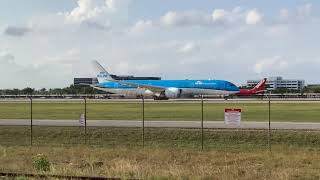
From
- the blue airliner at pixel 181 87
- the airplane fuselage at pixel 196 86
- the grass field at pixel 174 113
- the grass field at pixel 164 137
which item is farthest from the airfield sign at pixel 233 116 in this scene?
the airplane fuselage at pixel 196 86

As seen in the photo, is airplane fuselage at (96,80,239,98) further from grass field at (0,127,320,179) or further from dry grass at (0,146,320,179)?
dry grass at (0,146,320,179)

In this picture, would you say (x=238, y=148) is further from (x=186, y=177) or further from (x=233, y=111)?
(x=186, y=177)

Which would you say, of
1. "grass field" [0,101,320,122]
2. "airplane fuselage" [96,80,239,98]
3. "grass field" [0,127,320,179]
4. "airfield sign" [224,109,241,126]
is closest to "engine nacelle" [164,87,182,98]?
"airplane fuselage" [96,80,239,98]

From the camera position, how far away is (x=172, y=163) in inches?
723

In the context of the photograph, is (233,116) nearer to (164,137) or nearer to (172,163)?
(172,163)

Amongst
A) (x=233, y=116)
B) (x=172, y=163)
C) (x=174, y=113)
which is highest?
(x=233, y=116)

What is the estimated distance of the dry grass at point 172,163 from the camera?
50.6 ft

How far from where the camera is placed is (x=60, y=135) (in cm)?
3005

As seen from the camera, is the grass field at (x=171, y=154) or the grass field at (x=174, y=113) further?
the grass field at (x=174, y=113)

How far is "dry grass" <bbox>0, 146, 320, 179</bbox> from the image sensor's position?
→ 1541 centimetres

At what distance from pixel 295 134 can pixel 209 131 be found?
4.22 meters

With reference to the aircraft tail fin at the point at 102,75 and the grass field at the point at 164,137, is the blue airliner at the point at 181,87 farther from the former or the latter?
the grass field at the point at 164,137

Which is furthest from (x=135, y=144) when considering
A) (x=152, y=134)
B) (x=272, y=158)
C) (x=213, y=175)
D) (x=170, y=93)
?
(x=170, y=93)

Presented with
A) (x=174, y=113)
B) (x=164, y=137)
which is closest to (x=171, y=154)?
(x=164, y=137)
